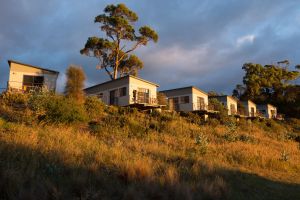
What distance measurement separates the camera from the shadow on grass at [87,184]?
576 cm

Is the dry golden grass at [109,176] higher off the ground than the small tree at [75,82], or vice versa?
the small tree at [75,82]

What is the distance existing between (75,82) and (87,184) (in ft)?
60.8

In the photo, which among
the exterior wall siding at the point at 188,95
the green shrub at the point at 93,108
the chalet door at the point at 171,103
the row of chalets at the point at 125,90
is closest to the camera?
the green shrub at the point at 93,108

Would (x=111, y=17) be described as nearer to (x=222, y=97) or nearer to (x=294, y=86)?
(x=222, y=97)

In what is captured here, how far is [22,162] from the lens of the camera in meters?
6.95

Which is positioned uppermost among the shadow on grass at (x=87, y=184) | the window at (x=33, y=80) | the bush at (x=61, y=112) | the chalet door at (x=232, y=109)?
the window at (x=33, y=80)

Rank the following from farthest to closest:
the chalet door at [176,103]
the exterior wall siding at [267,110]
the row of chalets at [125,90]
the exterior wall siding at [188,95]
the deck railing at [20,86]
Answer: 1. the exterior wall siding at [267,110]
2. the chalet door at [176,103]
3. the exterior wall siding at [188,95]
4. the row of chalets at [125,90]
5. the deck railing at [20,86]

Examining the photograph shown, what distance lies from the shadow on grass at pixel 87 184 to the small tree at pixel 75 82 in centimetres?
1583

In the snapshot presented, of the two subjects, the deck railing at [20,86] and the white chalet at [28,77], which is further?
the white chalet at [28,77]

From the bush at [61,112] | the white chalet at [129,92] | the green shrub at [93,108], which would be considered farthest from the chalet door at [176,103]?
the bush at [61,112]

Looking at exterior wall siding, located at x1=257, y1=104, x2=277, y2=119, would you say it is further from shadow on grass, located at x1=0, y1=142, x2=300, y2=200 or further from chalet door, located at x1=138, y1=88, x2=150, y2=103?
shadow on grass, located at x1=0, y1=142, x2=300, y2=200

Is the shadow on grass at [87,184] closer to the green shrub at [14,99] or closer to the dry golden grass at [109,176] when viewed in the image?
the dry golden grass at [109,176]

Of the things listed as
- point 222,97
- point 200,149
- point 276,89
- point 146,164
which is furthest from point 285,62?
point 146,164

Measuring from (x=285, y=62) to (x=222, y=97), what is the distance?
33.7 m
